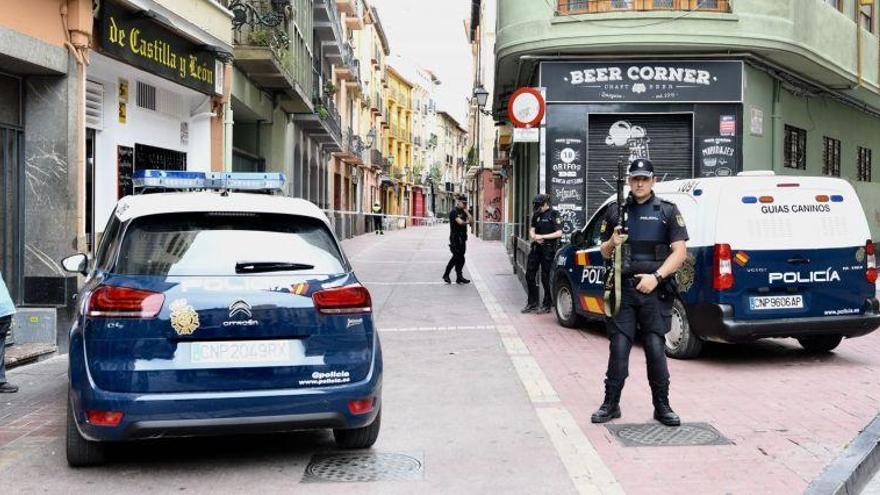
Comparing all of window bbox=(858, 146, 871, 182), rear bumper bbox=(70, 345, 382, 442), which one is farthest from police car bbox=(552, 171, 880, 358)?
window bbox=(858, 146, 871, 182)

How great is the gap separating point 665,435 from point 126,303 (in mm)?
3558

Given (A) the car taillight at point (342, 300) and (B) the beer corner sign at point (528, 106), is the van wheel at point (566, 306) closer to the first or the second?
(B) the beer corner sign at point (528, 106)

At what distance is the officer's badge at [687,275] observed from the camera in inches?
345

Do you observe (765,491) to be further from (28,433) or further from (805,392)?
(28,433)

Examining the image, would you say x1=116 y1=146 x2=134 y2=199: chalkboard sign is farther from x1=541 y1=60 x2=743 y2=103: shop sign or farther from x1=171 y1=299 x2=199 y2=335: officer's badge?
x1=171 y1=299 x2=199 y2=335: officer's badge

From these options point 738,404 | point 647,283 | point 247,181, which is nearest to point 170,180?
point 247,181

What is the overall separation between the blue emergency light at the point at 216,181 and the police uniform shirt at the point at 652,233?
8.86ft

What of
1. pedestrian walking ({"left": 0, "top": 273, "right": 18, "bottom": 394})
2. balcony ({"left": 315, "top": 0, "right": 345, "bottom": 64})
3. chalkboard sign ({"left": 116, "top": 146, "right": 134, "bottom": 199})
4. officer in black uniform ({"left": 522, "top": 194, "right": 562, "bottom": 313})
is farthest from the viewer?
balcony ({"left": 315, "top": 0, "right": 345, "bottom": 64})

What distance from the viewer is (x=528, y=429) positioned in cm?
626

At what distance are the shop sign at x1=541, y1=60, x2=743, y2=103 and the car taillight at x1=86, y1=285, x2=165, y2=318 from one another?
12.2 m

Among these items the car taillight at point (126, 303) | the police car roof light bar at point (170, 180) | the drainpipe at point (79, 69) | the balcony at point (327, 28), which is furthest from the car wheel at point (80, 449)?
the balcony at point (327, 28)

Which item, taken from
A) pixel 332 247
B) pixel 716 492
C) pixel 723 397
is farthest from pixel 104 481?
pixel 723 397

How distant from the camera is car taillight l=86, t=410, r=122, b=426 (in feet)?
15.5

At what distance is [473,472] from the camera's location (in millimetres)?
5234
